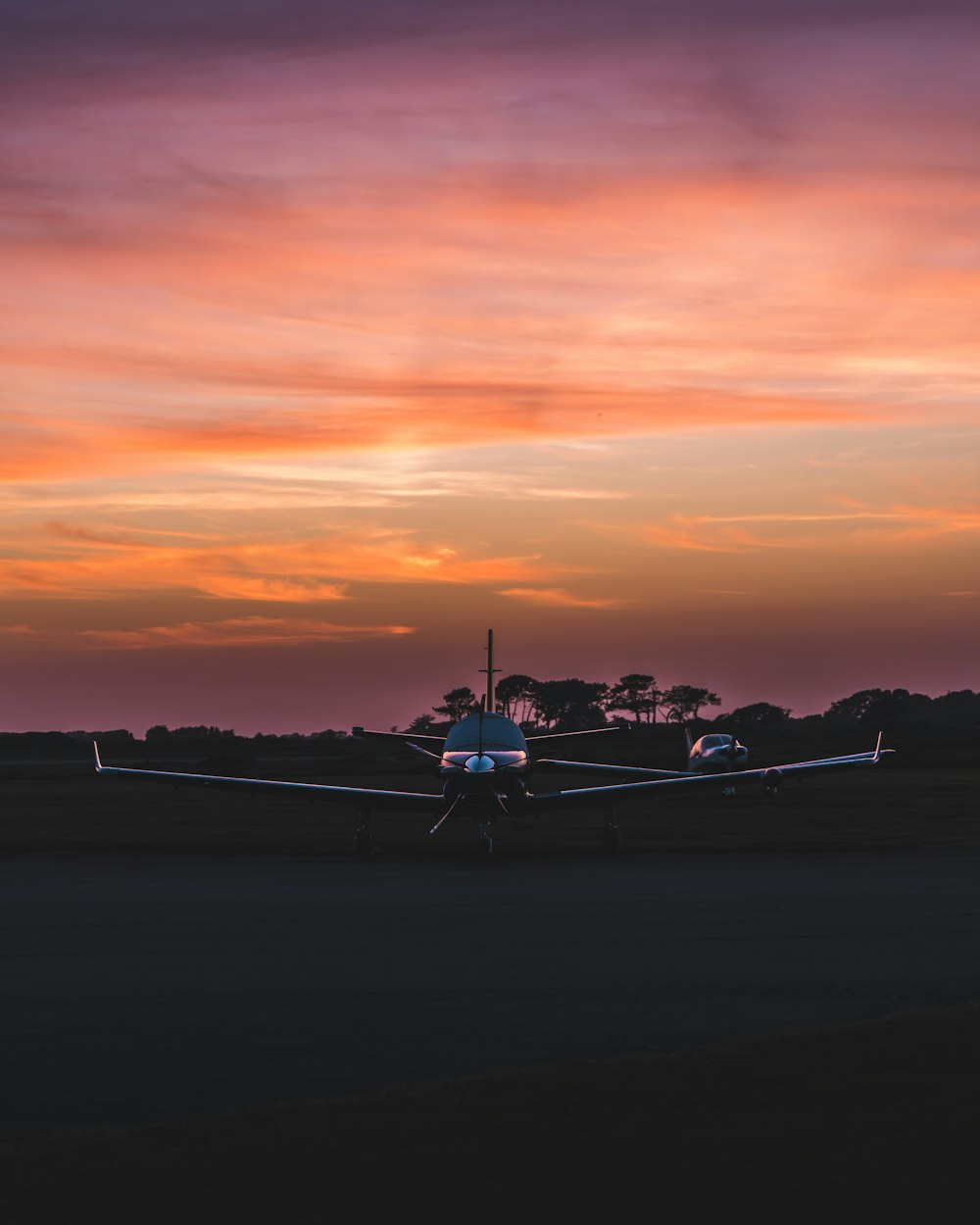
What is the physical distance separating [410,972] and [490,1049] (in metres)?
3.91

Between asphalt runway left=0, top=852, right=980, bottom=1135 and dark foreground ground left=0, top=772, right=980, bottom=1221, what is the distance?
6cm

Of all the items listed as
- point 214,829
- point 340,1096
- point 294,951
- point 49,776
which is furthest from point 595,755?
point 340,1096

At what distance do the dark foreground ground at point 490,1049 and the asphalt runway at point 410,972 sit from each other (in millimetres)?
58

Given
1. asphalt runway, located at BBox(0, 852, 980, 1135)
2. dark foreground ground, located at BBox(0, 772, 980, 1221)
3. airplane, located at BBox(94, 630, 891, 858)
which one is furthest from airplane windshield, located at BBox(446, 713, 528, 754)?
dark foreground ground, located at BBox(0, 772, 980, 1221)

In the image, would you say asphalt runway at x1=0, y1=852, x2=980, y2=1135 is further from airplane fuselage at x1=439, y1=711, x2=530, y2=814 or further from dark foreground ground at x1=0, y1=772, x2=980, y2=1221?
airplane fuselage at x1=439, y1=711, x2=530, y2=814

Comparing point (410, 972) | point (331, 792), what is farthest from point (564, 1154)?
point (331, 792)

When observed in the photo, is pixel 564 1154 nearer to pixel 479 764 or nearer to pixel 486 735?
pixel 479 764

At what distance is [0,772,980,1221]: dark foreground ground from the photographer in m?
6.57

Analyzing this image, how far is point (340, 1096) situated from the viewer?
8.51 m

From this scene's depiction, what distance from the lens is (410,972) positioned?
13945mm

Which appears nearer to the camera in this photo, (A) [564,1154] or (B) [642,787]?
(A) [564,1154]

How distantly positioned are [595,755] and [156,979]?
10044cm

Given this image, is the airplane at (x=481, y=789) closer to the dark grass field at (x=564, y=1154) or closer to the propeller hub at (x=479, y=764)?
the propeller hub at (x=479, y=764)

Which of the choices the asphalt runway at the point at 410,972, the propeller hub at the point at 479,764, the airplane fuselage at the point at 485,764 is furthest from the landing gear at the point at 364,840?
the asphalt runway at the point at 410,972
